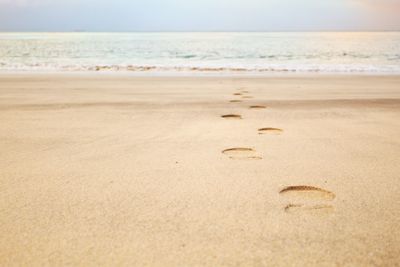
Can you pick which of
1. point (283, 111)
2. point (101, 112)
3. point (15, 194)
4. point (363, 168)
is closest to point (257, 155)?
point (363, 168)

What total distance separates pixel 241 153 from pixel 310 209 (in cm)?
90

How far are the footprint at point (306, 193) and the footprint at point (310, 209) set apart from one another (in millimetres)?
91

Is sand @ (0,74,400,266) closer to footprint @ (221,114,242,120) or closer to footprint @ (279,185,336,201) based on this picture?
footprint @ (279,185,336,201)

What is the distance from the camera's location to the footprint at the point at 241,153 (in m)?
2.24

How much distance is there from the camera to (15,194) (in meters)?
1.63

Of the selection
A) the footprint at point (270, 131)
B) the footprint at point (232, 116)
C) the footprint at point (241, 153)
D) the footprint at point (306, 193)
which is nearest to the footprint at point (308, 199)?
the footprint at point (306, 193)

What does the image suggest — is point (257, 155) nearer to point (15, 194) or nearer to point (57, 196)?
point (57, 196)

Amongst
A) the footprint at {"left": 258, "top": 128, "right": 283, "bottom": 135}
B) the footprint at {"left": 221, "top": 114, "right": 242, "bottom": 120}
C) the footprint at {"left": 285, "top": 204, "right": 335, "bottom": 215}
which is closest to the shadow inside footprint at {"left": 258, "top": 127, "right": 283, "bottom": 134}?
the footprint at {"left": 258, "top": 128, "right": 283, "bottom": 135}

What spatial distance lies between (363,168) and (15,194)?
1.82 metres

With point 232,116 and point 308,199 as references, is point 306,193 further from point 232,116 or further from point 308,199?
point 232,116

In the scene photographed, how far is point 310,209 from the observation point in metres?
1.48

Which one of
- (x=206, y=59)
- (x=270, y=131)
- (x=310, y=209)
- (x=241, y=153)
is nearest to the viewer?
(x=310, y=209)

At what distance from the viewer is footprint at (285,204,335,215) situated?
1.45 metres

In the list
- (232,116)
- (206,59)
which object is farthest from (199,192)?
(206,59)
